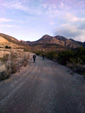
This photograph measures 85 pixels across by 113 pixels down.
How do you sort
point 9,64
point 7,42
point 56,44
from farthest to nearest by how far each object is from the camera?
point 56,44 < point 7,42 < point 9,64

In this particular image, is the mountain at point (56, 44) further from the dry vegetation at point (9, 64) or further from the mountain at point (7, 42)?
the dry vegetation at point (9, 64)

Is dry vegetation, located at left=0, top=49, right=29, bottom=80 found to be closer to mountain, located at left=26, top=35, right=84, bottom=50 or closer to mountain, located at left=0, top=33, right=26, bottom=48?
mountain, located at left=0, top=33, right=26, bottom=48

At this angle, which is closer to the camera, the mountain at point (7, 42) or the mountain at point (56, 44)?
the mountain at point (7, 42)

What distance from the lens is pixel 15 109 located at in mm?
4871

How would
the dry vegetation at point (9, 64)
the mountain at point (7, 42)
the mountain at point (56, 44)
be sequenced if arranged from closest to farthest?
the dry vegetation at point (9, 64)
the mountain at point (7, 42)
the mountain at point (56, 44)

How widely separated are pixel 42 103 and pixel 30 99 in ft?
2.35

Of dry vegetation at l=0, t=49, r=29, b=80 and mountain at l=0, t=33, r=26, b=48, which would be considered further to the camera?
mountain at l=0, t=33, r=26, b=48

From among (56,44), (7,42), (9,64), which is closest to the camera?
(9,64)

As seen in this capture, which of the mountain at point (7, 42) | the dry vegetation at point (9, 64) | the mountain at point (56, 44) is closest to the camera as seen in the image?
the dry vegetation at point (9, 64)

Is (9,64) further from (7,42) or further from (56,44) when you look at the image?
(56,44)

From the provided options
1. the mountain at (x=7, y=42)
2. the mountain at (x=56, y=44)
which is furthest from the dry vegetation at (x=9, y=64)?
the mountain at (x=56, y=44)

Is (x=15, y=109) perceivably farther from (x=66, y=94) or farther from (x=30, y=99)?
(x=66, y=94)

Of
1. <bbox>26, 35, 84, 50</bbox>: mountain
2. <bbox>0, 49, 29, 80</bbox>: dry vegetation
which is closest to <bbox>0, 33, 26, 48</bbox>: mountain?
<bbox>0, 49, 29, 80</bbox>: dry vegetation

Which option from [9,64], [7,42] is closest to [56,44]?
[7,42]
